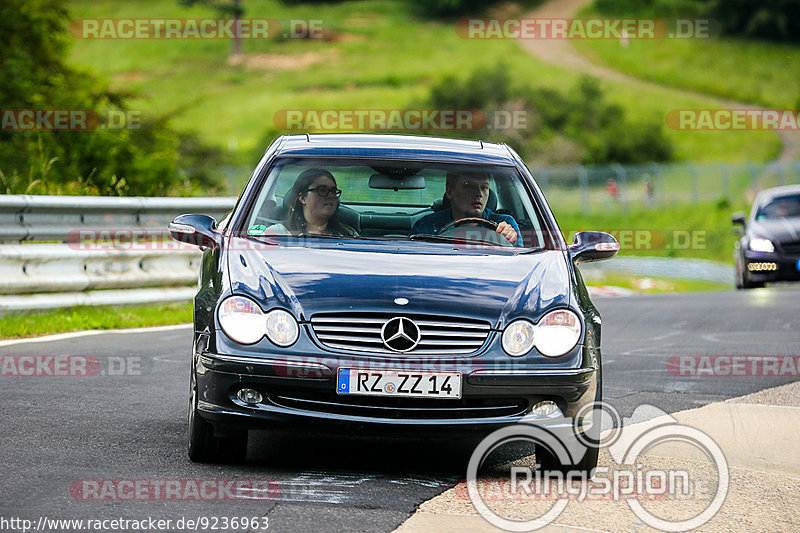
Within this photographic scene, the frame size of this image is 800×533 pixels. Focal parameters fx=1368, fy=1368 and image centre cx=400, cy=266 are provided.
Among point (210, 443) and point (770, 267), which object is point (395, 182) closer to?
point (210, 443)

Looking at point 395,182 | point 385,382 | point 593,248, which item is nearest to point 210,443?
point 385,382

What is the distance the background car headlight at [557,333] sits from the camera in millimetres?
6055

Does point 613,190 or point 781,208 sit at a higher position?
point 613,190

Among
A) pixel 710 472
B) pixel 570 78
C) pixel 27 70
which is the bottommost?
pixel 710 472

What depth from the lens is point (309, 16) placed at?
129 metres

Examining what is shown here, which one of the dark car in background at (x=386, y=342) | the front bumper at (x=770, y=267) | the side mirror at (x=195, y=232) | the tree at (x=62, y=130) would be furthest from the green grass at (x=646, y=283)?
the dark car in background at (x=386, y=342)

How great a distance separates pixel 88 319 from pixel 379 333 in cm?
667

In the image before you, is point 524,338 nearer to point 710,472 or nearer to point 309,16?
point 710,472

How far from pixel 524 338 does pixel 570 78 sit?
8889cm

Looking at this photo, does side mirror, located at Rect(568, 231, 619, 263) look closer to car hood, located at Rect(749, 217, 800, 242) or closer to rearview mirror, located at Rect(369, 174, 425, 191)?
rearview mirror, located at Rect(369, 174, 425, 191)

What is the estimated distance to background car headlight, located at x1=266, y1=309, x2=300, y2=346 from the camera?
593 centimetres

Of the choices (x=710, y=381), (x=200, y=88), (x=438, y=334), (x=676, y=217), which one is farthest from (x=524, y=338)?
(x=200, y=88)

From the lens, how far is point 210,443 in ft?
20.4

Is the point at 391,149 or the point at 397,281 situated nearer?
the point at 397,281
